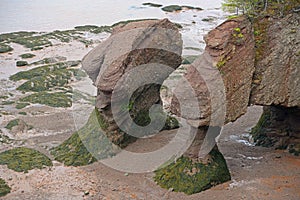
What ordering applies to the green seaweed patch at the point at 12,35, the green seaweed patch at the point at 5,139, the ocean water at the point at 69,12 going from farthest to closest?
the ocean water at the point at 69,12 → the green seaweed patch at the point at 12,35 → the green seaweed patch at the point at 5,139

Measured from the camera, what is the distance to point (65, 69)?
39.2 m

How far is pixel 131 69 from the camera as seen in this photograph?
69.5 feet

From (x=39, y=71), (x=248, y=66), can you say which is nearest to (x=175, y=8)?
(x=39, y=71)

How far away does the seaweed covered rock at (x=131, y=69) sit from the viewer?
2094 centimetres

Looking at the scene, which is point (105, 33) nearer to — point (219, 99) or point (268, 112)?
point (268, 112)

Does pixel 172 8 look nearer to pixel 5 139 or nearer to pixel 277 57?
pixel 5 139

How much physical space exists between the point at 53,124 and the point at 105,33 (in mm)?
26712

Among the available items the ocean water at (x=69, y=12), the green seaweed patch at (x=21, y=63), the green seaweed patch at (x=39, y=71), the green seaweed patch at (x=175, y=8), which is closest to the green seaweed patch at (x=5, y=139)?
the green seaweed patch at (x=39, y=71)

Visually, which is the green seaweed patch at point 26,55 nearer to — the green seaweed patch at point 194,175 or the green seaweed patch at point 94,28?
the green seaweed patch at point 94,28

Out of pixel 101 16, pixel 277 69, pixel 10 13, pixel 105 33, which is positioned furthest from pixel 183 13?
pixel 277 69

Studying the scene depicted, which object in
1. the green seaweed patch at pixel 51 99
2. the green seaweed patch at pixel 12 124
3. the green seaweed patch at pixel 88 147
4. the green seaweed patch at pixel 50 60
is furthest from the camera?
the green seaweed patch at pixel 50 60

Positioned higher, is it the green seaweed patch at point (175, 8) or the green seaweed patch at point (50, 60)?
the green seaweed patch at point (175, 8)

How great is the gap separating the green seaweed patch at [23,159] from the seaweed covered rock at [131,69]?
3291 mm

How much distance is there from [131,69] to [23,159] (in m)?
6.43
